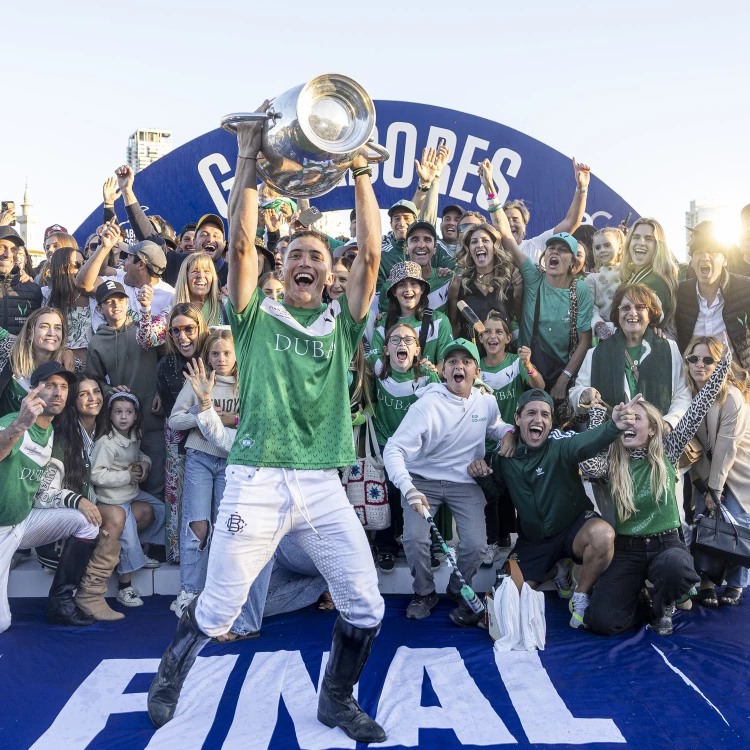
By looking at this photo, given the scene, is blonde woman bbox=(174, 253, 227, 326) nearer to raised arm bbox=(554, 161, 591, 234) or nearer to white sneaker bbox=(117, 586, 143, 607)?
white sneaker bbox=(117, 586, 143, 607)

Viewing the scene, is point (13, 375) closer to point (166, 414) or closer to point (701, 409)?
point (166, 414)

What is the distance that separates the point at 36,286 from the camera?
653 cm

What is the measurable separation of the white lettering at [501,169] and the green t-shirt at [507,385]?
12.5 feet

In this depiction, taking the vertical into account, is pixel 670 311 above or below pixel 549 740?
above

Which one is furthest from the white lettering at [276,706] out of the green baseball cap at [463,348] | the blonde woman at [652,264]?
the blonde woman at [652,264]

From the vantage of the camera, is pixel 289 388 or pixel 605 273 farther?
pixel 605 273

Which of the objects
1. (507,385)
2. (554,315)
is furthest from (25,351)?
(554,315)

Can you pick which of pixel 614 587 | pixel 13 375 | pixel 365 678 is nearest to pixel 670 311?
pixel 614 587

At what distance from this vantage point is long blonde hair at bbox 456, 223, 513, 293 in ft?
20.7

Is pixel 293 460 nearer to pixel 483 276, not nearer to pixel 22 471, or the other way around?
pixel 22 471

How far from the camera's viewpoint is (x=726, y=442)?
17.6 ft

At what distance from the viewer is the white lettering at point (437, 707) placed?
3535 millimetres

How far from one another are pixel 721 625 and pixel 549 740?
195 cm

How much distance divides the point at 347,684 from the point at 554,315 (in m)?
3.45
